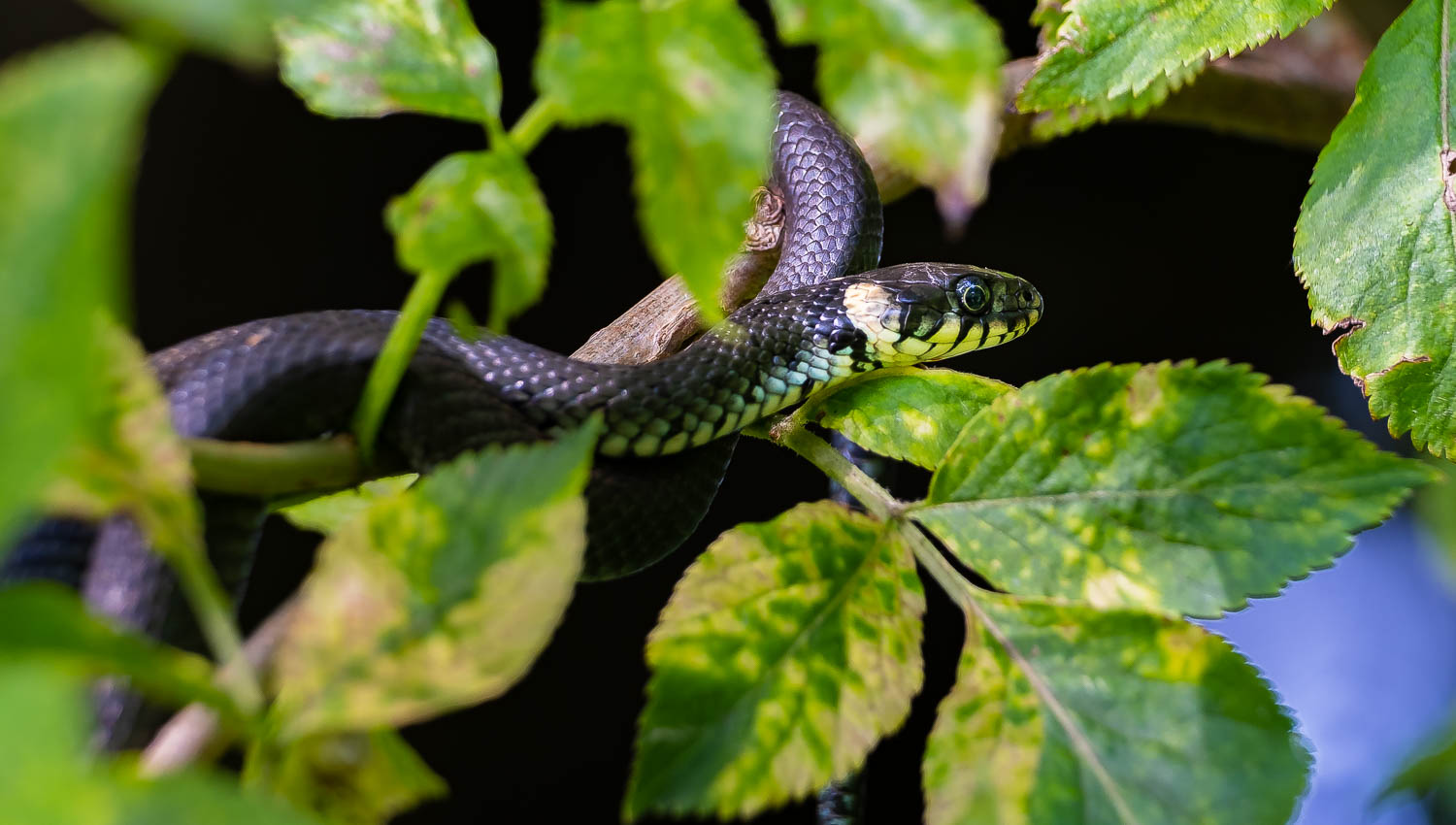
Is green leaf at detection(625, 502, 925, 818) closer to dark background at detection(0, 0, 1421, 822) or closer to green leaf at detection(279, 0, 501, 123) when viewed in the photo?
green leaf at detection(279, 0, 501, 123)

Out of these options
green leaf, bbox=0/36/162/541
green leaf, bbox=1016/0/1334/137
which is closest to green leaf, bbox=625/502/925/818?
green leaf, bbox=0/36/162/541

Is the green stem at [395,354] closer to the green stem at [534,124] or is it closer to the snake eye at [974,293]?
the green stem at [534,124]

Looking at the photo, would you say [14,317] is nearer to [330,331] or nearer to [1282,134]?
[330,331]

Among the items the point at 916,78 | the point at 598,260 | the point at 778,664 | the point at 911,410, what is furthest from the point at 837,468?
the point at 598,260

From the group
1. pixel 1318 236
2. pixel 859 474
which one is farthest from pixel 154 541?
pixel 1318 236

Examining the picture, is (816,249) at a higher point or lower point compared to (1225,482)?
lower
